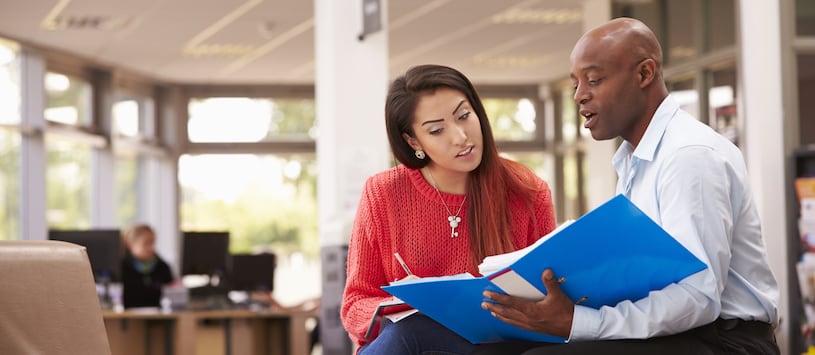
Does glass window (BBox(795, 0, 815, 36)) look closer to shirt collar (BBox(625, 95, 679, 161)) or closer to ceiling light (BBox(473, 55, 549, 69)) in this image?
shirt collar (BBox(625, 95, 679, 161))

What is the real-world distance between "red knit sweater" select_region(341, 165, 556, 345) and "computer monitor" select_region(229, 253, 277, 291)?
18.5 feet

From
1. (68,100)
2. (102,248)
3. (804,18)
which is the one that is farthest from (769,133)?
(68,100)

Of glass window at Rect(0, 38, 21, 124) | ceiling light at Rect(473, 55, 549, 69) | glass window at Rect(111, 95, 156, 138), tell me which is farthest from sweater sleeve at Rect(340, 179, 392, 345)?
glass window at Rect(111, 95, 156, 138)

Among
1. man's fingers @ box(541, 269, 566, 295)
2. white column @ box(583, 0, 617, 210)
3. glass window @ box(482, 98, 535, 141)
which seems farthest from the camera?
glass window @ box(482, 98, 535, 141)

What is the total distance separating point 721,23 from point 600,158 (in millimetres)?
2205

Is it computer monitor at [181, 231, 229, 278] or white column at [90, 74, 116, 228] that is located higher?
white column at [90, 74, 116, 228]

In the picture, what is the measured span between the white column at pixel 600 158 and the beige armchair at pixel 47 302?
7644 millimetres

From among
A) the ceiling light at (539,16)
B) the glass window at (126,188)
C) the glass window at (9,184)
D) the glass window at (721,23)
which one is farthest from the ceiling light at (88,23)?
the glass window at (721,23)

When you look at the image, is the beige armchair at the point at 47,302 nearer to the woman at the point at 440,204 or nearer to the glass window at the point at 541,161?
the woman at the point at 440,204

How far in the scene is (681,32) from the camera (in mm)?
8703

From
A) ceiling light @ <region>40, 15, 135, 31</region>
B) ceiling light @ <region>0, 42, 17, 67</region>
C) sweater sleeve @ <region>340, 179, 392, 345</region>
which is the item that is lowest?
sweater sleeve @ <region>340, 179, 392, 345</region>

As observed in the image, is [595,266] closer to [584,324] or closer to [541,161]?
[584,324]

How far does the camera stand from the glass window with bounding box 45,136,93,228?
36.0 feet

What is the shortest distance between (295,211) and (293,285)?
106 centimetres
